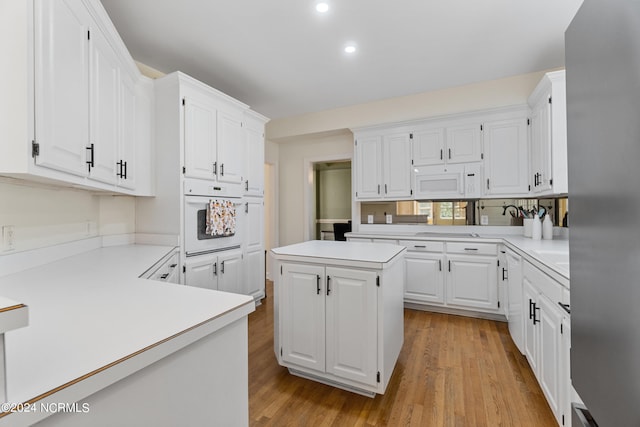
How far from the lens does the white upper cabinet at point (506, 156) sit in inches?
129

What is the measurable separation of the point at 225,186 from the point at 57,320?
2.42 m

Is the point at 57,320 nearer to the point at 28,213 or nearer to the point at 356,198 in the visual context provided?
the point at 28,213

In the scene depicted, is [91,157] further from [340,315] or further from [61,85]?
[340,315]

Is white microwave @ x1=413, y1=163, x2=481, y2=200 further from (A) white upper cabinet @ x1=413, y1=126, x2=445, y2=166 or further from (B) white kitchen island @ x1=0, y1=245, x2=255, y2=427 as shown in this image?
(B) white kitchen island @ x1=0, y1=245, x2=255, y2=427

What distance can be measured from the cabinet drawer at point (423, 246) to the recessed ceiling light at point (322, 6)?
8.30 feet

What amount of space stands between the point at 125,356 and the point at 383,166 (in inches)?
147

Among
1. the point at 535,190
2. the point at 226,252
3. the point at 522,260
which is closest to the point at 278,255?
the point at 226,252

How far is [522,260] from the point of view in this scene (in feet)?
7.41

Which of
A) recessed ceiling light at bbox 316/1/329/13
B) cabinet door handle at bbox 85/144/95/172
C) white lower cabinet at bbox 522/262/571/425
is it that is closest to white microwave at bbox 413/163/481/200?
white lower cabinet at bbox 522/262/571/425

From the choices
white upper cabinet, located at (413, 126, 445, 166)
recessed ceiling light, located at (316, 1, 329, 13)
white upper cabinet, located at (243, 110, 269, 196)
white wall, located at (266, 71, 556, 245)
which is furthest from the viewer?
white upper cabinet, located at (413, 126, 445, 166)

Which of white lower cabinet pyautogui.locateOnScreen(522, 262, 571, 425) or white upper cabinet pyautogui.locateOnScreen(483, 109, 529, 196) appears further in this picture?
white upper cabinet pyautogui.locateOnScreen(483, 109, 529, 196)

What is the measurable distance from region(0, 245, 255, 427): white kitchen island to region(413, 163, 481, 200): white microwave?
3.23 meters

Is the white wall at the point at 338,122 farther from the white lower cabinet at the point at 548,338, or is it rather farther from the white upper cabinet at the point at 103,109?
the white upper cabinet at the point at 103,109

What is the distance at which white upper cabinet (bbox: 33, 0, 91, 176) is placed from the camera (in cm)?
117
